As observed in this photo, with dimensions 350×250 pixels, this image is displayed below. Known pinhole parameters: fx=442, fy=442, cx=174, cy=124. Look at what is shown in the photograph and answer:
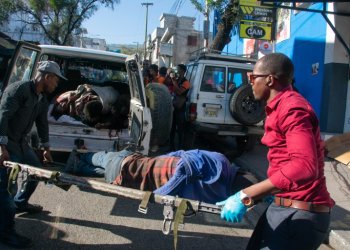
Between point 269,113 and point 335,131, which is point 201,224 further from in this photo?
point 335,131

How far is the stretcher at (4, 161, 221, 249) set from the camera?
112 inches

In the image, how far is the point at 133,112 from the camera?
21.5ft

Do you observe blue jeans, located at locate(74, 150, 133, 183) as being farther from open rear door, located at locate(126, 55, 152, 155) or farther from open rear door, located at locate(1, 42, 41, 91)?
open rear door, located at locate(1, 42, 41, 91)

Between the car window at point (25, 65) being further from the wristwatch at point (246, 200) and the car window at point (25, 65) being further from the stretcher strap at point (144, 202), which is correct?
the wristwatch at point (246, 200)

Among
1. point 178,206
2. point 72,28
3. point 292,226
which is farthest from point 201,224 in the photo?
point 72,28

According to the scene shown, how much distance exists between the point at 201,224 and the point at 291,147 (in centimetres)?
317

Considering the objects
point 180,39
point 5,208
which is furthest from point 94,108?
point 180,39

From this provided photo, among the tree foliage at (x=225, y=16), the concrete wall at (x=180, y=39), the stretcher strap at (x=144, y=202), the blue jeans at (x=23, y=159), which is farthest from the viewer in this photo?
the concrete wall at (x=180, y=39)

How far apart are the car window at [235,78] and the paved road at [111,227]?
3846 millimetres

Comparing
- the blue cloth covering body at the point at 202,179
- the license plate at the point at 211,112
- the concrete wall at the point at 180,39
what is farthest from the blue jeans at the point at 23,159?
the concrete wall at the point at 180,39

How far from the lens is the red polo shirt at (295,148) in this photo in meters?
2.09

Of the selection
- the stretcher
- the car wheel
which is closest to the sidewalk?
the car wheel

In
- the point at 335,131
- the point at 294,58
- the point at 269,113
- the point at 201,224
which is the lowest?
the point at 201,224

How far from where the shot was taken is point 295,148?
2109 millimetres
